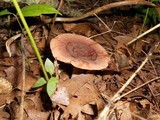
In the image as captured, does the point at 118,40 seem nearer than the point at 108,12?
Yes

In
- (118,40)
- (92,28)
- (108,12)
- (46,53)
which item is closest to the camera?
(46,53)

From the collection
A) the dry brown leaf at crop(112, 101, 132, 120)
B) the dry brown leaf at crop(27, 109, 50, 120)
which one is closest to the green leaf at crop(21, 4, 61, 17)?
the dry brown leaf at crop(27, 109, 50, 120)

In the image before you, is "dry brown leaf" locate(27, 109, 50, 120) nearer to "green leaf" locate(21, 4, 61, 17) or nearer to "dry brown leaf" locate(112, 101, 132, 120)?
"dry brown leaf" locate(112, 101, 132, 120)

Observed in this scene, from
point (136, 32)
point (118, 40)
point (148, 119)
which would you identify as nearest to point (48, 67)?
point (148, 119)

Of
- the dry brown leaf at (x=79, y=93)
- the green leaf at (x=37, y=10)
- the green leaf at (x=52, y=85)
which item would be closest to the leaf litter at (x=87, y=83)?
the dry brown leaf at (x=79, y=93)

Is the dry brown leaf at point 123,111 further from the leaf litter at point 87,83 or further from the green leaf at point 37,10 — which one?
the green leaf at point 37,10

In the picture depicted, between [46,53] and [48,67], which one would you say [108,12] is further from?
[48,67]
